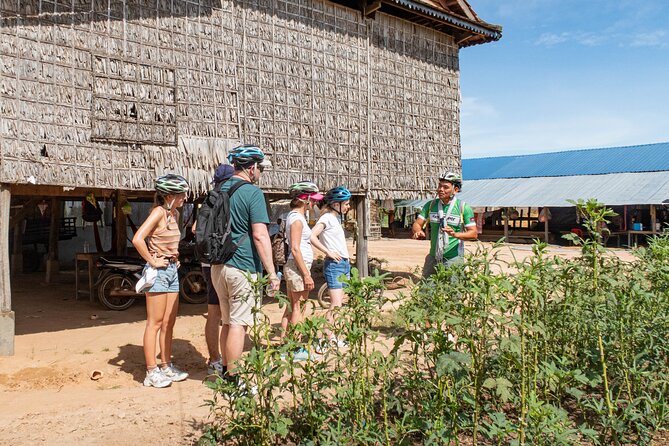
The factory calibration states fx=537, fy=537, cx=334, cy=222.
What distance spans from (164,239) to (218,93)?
393 centimetres

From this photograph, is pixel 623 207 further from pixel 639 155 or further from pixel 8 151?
pixel 8 151

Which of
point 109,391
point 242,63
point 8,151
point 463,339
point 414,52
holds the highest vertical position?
point 414,52

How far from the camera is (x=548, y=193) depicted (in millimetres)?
25938

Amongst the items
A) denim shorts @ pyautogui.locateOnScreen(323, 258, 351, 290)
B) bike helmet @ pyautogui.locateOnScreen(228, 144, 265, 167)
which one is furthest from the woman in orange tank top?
denim shorts @ pyautogui.locateOnScreen(323, 258, 351, 290)

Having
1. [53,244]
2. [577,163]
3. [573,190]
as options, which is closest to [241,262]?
[53,244]

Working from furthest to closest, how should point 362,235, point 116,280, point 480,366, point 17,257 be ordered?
point 17,257 < point 362,235 < point 116,280 < point 480,366

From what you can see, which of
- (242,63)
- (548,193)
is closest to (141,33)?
(242,63)

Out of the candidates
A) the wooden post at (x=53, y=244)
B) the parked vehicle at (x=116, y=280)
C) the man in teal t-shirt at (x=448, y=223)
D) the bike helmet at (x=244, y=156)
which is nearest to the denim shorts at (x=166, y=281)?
the bike helmet at (x=244, y=156)

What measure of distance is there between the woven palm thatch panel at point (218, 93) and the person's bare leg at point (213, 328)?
3.15 metres

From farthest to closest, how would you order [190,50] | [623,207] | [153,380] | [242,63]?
[623,207] → [242,63] → [190,50] → [153,380]

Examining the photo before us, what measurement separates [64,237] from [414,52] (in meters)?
11.6

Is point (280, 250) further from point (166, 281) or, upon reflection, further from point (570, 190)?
point (570, 190)

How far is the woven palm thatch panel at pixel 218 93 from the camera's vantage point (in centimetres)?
664

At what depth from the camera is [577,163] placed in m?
30.4
